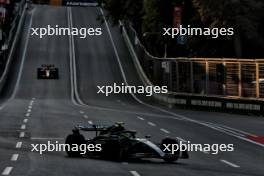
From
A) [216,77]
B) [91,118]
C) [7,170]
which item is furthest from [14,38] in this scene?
[7,170]

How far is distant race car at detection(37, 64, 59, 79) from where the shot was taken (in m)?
69.0

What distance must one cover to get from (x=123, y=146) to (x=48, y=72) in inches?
1972

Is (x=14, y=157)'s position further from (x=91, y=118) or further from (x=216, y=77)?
(x=216, y=77)

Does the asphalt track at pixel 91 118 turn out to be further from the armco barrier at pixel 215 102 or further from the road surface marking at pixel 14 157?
the armco barrier at pixel 215 102

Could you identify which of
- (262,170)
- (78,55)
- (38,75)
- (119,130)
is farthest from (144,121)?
(78,55)

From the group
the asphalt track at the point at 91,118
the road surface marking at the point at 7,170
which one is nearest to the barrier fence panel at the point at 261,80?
the asphalt track at the point at 91,118

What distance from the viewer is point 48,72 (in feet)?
226

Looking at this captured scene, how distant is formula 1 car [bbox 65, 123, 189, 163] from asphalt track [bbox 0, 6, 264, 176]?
0.27m

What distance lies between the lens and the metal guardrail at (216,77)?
3975cm

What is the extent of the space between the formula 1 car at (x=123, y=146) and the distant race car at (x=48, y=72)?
48.4 m

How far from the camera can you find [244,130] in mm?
29891

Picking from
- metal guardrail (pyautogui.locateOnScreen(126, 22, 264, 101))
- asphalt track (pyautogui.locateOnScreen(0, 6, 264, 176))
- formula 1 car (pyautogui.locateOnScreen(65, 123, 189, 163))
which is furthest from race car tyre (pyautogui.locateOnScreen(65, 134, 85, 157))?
metal guardrail (pyautogui.locateOnScreen(126, 22, 264, 101))

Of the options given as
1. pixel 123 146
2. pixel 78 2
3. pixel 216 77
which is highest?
pixel 78 2

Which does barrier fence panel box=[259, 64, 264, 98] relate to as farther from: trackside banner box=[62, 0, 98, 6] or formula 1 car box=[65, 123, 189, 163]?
trackside banner box=[62, 0, 98, 6]
